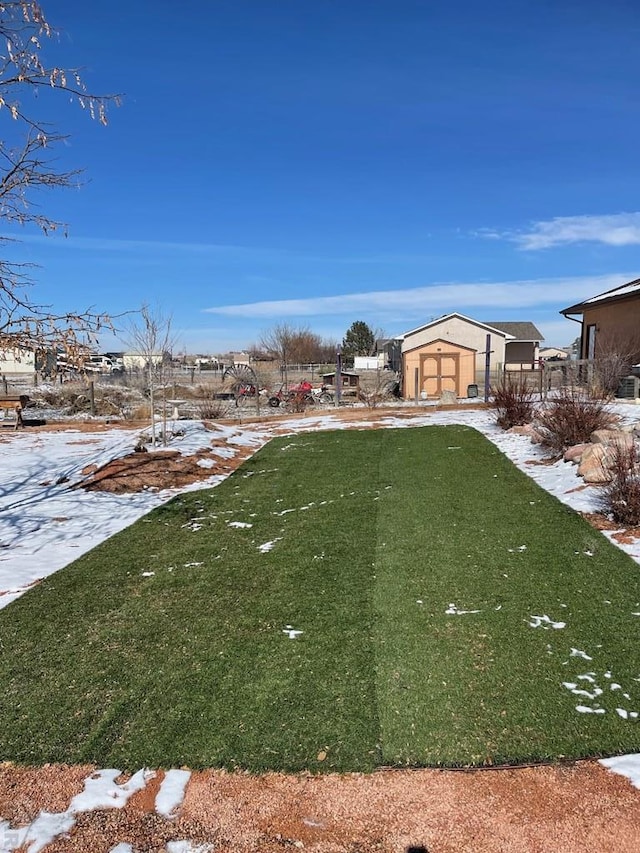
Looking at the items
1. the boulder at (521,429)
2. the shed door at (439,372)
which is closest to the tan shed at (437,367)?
the shed door at (439,372)

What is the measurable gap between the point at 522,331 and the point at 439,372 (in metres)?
18.0

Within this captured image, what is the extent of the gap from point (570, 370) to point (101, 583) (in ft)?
48.3

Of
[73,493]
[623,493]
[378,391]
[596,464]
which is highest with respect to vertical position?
[378,391]

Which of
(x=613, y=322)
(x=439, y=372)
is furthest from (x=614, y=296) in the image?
(x=439, y=372)

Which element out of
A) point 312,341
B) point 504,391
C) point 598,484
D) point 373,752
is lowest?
point 373,752

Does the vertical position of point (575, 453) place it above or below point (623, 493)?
above

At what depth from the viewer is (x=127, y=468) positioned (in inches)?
374

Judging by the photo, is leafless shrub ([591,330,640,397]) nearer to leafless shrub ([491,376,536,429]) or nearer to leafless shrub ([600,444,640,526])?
leafless shrub ([491,376,536,429])

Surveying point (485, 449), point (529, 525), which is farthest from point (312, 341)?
point (529, 525)

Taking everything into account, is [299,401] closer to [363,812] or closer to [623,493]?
[623,493]

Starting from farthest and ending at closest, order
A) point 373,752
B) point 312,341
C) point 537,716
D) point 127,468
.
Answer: point 312,341, point 127,468, point 537,716, point 373,752

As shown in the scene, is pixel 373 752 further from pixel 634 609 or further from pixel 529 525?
pixel 529 525

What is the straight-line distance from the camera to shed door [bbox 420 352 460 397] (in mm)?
28781

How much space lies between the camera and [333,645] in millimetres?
3520
